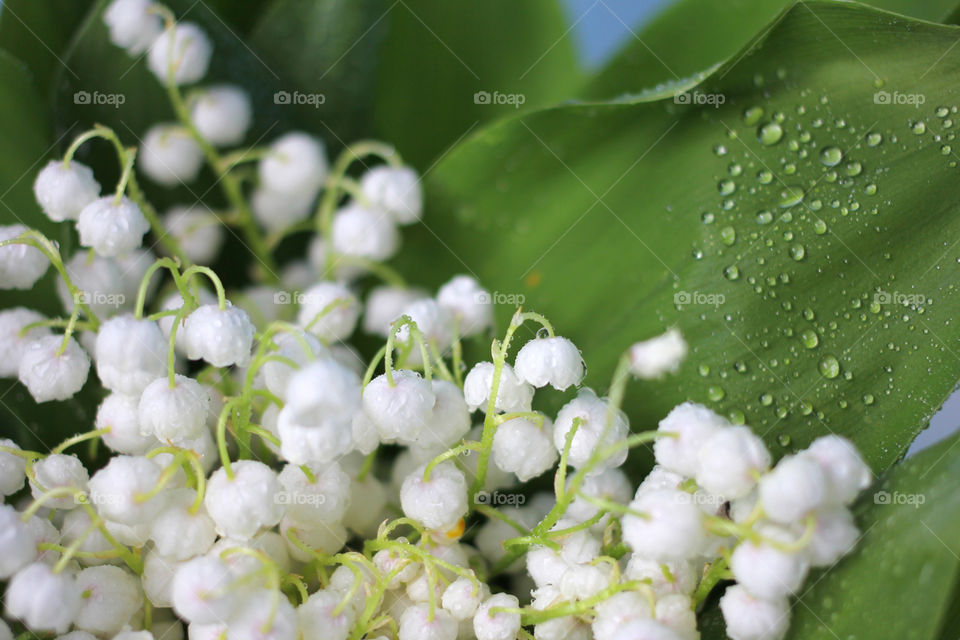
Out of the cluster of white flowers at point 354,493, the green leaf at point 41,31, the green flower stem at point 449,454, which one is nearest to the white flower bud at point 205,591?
the cluster of white flowers at point 354,493

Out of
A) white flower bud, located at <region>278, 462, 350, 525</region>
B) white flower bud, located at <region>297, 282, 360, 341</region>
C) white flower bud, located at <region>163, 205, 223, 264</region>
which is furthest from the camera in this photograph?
white flower bud, located at <region>163, 205, 223, 264</region>

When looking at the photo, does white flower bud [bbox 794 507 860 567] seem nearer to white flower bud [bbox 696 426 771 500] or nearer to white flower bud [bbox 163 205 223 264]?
white flower bud [bbox 696 426 771 500]

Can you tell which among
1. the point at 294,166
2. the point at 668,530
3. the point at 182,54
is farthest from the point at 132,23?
the point at 668,530

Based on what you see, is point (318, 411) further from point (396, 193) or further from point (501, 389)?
point (396, 193)

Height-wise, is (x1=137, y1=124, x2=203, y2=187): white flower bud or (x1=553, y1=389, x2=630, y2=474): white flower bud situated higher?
(x1=553, y1=389, x2=630, y2=474): white flower bud

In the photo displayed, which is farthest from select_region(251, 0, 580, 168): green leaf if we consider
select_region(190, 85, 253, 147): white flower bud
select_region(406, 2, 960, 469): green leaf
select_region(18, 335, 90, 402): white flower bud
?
select_region(18, 335, 90, 402): white flower bud

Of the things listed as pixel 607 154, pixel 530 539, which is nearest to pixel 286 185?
pixel 607 154
